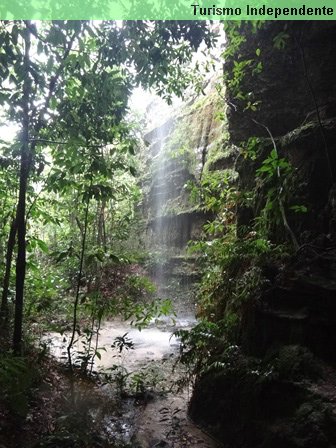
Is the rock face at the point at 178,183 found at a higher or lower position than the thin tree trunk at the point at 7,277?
higher

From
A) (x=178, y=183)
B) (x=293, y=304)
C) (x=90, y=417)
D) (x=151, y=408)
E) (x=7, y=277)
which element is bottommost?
(x=151, y=408)

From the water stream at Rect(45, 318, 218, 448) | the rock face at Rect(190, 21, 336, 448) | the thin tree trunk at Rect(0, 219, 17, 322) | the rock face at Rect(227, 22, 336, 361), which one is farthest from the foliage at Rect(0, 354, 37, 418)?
the rock face at Rect(227, 22, 336, 361)

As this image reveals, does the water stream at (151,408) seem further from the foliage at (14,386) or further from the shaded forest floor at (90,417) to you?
the foliage at (14,386)

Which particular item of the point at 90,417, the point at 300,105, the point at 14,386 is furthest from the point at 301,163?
the point at 14,386

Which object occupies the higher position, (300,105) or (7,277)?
(300,105)

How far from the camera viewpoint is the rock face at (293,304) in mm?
3635

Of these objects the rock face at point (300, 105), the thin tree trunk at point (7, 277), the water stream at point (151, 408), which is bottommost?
the water stream at point (151, 408)

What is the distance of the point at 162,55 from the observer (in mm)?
3932

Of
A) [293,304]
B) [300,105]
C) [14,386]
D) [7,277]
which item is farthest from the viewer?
[300,105]

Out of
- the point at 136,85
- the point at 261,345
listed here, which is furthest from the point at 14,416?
the point at 136,85

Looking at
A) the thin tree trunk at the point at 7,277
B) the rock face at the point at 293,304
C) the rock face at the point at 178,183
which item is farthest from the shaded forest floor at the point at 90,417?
the rock face at the point at 178,183

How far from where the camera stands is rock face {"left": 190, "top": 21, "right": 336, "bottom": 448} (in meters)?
3.63

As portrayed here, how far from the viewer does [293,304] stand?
447 cm

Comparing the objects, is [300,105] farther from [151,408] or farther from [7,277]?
[7,277]
